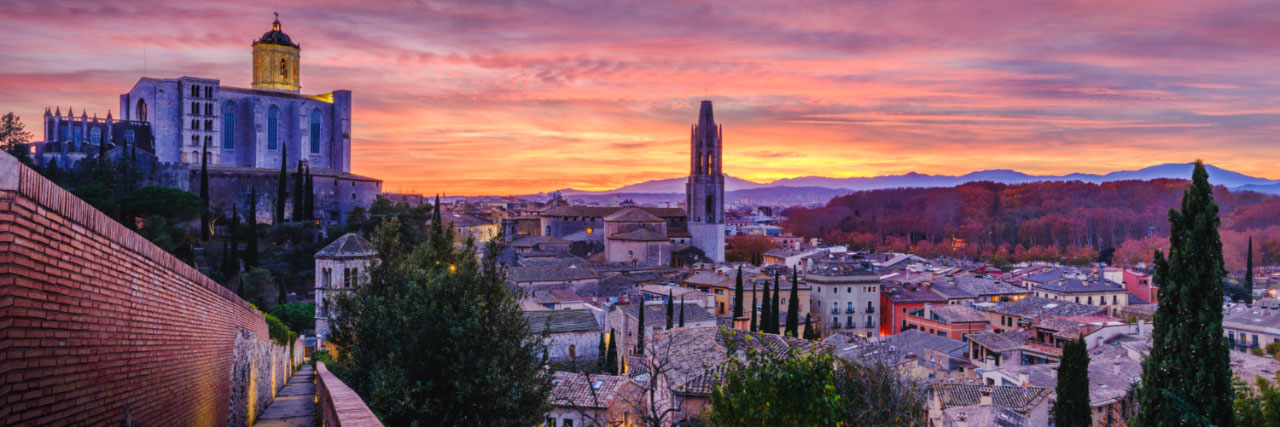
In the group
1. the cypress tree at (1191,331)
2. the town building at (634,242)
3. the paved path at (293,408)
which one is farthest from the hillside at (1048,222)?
the paved path at (293,408)

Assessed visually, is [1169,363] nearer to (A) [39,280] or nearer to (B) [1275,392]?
(B) [1275,392]

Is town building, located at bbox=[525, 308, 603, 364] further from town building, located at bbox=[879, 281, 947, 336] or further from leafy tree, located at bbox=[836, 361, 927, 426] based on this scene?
town building, located at bbox=[879, 281, 947, 336]

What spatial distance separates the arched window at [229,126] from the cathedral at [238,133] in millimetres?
59

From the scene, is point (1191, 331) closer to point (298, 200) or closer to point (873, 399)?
point (873, 399)

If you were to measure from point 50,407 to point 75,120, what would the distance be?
2075 inches

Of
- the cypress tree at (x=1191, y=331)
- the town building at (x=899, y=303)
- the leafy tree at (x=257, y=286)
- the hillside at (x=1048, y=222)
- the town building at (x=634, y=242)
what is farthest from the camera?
the hillside at (x=1048, y=222)

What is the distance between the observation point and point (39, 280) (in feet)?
12.5

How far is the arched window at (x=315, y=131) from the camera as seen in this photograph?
182 ft

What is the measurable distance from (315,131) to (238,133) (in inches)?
199

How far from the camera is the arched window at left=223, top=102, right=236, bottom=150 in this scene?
51656mm

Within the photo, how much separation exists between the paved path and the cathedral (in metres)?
32.0

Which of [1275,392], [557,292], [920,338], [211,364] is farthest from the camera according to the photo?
[557,292]

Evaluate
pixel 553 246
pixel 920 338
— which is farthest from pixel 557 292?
pixel 553 246

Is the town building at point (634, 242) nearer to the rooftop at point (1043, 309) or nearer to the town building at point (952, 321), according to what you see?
the town building at point (952, 321)
